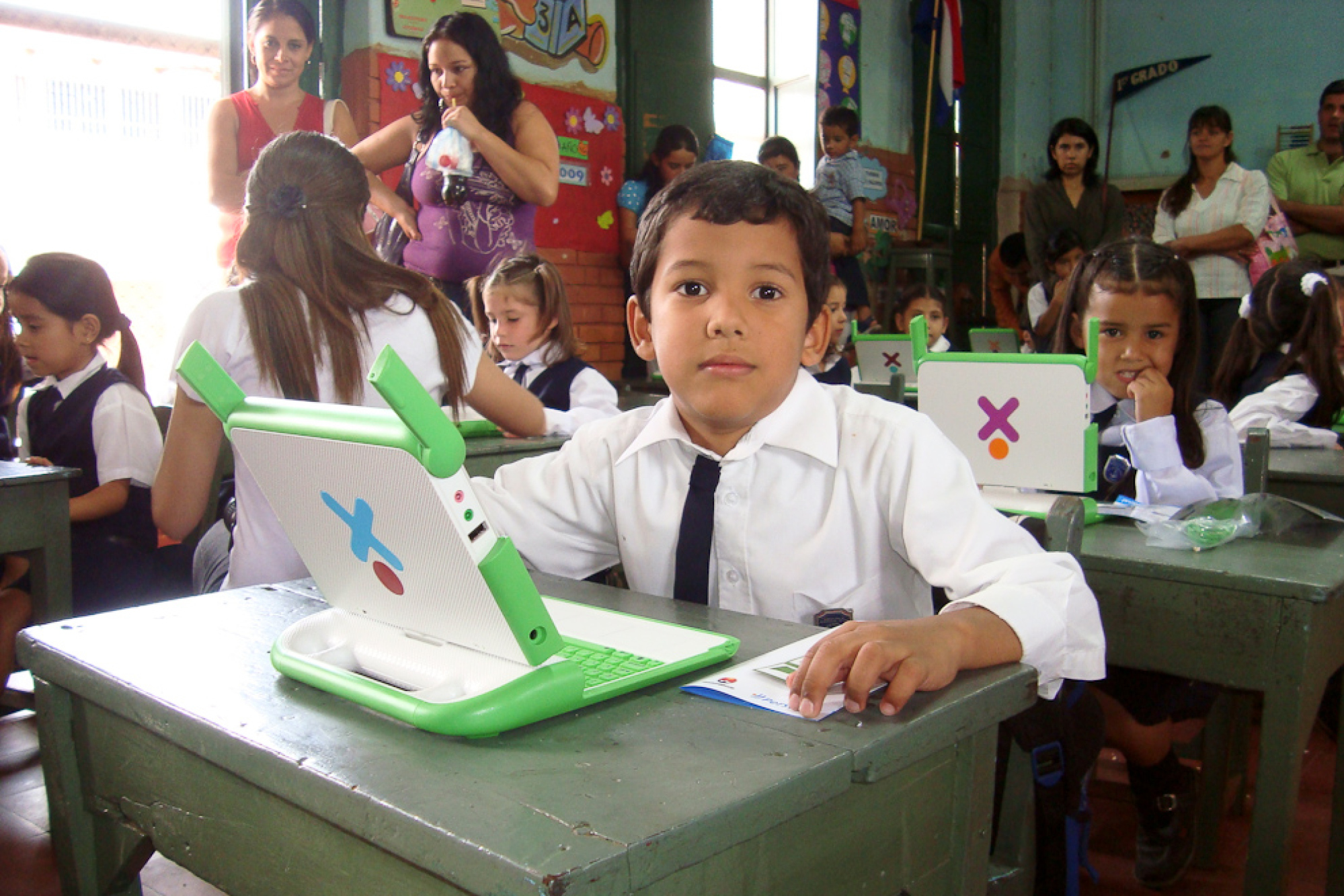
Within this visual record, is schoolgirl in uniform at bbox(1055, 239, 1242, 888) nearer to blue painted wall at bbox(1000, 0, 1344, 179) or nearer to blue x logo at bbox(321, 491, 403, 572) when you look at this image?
blue x logo at bbox(321, 491, 403, 572)

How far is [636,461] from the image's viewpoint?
1.24 metres

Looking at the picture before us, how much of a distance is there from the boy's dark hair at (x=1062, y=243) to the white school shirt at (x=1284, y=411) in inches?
97.6

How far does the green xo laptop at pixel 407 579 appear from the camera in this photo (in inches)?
24.3

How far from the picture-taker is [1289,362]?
3.05m

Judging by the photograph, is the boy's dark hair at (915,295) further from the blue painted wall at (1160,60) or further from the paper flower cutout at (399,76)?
the blue painted wall at (1160,60)

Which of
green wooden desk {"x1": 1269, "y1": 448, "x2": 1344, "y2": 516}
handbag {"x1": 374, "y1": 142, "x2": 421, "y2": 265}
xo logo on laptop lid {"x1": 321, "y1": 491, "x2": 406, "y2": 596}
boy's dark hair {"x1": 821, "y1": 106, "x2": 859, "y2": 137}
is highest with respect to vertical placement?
boy's dark hair {"x1": 821, "y1": 106, "x2": 859, "y2": 137}

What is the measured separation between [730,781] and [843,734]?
107 mm

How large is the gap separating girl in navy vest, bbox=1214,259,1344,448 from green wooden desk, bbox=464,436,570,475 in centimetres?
188

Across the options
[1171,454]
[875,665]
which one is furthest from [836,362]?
[875,665]

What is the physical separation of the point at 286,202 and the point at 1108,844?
5.93 feet

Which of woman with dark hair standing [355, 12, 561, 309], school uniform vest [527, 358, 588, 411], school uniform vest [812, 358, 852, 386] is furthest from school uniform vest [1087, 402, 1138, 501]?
school uniform vest [812, 358, 852, 386]

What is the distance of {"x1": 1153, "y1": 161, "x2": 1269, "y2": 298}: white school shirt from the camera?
4594 millimetres

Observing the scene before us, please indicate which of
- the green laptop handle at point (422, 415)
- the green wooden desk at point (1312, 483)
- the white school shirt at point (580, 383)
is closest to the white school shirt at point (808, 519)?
the green laptop handle at point (422, 415)

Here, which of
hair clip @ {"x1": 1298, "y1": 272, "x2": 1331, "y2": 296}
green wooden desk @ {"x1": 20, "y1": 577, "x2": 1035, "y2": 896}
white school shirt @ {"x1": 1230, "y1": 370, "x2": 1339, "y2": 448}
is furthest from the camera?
hair clip @ {"x1": 1298, "y1": 272, "x2": 1331, "y2": 296}
